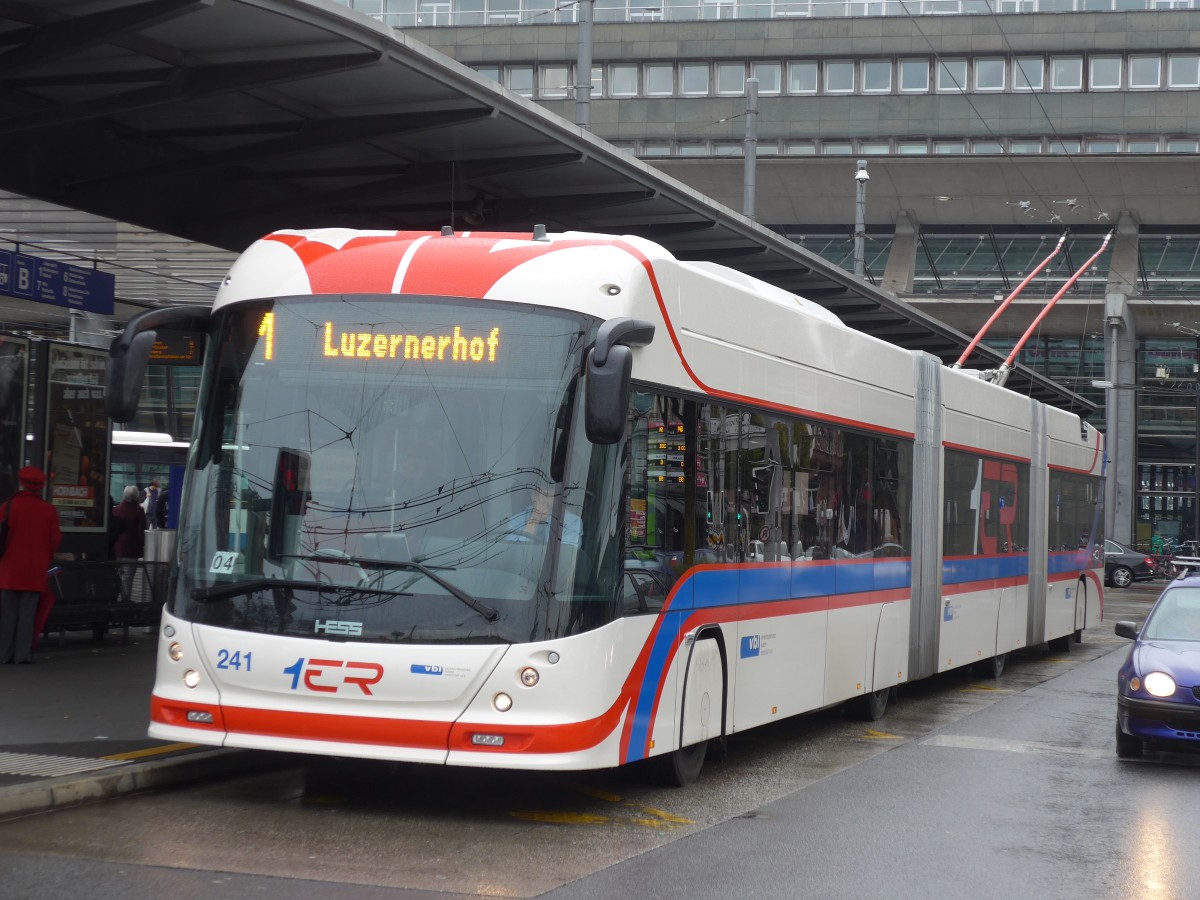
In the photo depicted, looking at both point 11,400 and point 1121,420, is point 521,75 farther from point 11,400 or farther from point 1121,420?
point 11,400

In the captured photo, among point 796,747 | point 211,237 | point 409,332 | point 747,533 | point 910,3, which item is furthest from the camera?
point 910,3

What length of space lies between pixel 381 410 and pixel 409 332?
44 centimetres

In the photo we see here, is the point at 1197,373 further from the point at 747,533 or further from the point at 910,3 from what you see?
the point at 747,533

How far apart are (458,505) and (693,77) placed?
44591mm

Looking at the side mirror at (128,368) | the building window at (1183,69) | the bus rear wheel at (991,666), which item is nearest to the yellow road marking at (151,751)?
the side mirror at (128,368)

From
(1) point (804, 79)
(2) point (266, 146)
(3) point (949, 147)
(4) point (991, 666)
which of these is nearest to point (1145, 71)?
(3) point (949, 147)

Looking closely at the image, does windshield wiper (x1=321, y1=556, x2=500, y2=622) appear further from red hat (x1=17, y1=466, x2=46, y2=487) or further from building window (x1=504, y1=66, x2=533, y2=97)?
building window (x1=504, y1=66, x2=533, y2=97)

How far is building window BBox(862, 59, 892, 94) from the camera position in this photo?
164ft

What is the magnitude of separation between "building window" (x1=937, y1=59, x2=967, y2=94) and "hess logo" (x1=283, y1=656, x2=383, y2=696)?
44387 mm

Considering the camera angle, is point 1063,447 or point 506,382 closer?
point 506,382

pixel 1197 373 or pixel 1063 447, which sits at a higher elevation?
pixel 1197 373

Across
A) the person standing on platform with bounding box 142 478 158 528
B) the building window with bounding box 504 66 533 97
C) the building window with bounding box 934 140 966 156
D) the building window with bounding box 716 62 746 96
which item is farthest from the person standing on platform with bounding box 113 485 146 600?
the building window with bounding box 934 140 966 156

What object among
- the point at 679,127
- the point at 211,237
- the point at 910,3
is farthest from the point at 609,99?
the point at 211,237

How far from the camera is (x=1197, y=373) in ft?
171
